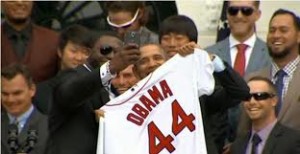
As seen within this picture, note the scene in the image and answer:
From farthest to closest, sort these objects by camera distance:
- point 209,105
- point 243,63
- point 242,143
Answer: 1. point 243,63
2. point 242,143
3. point 209,105

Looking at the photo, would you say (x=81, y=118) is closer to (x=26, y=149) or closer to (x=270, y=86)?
(x=26, y=149)

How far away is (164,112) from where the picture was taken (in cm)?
859

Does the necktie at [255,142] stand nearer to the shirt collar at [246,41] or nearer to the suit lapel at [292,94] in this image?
the suit lapel at [292,94]

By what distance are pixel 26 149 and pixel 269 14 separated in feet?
11.5

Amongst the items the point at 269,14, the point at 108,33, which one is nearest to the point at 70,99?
the point at 108,33

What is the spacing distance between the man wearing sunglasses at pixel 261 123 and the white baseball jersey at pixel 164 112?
80 cm

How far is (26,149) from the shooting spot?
9.22 m

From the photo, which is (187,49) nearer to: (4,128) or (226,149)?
(226,149)

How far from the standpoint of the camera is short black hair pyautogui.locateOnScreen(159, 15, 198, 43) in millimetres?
9078

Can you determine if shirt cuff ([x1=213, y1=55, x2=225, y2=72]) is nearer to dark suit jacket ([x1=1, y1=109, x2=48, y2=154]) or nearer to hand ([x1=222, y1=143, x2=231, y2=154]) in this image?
hand ([x1=222, y1=143, x2=231, y2=154])

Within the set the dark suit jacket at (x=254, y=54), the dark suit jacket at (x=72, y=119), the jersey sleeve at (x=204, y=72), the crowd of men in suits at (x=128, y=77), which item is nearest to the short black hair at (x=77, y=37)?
the crowd of men in suits at (x=128, y=77)

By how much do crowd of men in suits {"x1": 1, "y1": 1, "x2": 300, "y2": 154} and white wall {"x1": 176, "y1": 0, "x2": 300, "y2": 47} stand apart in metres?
1.37

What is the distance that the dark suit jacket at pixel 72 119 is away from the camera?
8.26 metres

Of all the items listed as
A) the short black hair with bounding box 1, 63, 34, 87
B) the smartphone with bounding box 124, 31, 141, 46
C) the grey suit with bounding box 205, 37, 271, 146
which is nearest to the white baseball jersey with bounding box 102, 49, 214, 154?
the smartphone with bounding box 124, 31, 141, 46
